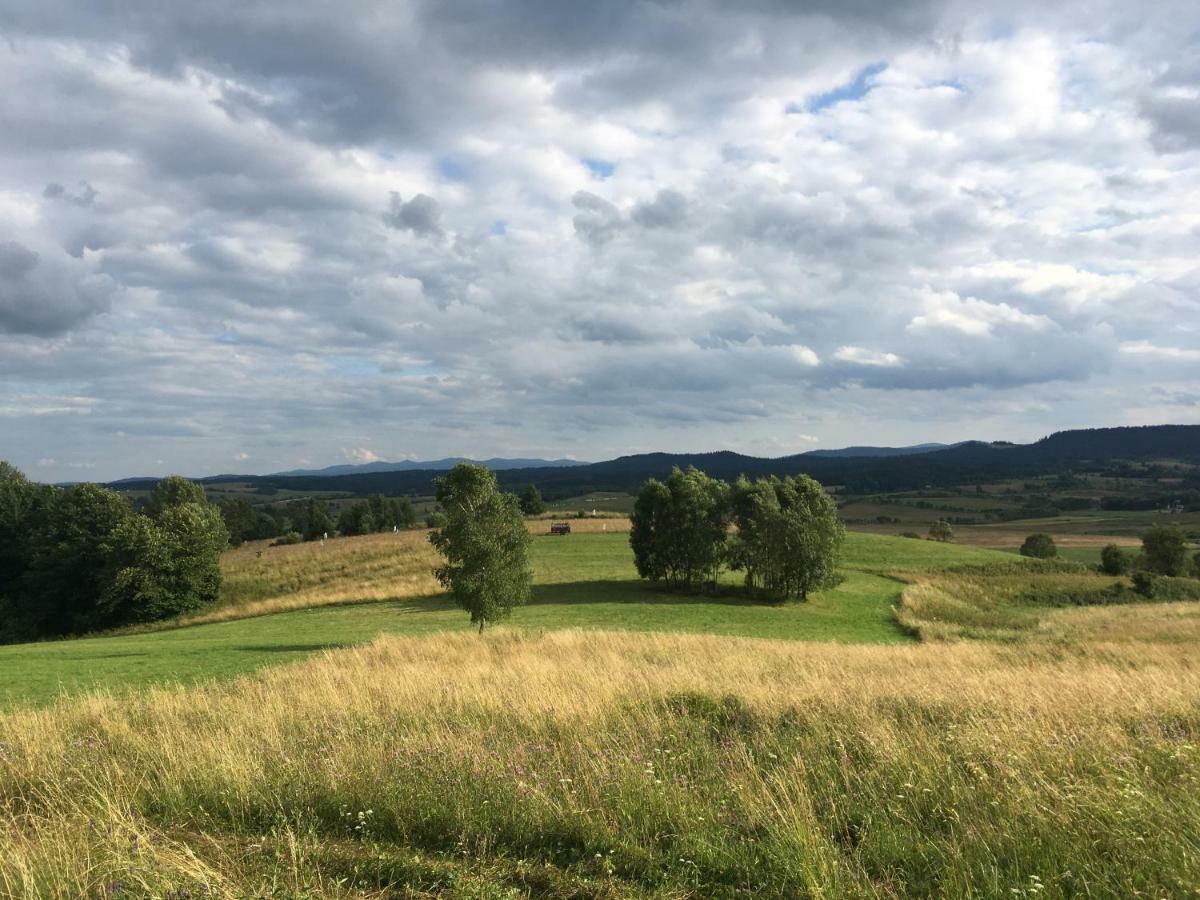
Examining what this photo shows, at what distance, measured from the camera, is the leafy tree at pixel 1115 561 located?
72.2 metres

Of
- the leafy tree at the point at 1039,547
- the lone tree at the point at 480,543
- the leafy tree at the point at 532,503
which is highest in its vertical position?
the lone tree at the point at 480,543

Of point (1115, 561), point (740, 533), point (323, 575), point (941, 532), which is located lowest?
point (941, 532)

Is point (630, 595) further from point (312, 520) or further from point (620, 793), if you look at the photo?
point (312, 520)

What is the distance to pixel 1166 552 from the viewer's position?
74.8 m

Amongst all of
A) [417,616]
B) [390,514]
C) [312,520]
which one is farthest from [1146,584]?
[312,520]

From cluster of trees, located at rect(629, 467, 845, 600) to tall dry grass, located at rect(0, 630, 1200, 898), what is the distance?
41390 mm

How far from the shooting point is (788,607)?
48750 millimetres

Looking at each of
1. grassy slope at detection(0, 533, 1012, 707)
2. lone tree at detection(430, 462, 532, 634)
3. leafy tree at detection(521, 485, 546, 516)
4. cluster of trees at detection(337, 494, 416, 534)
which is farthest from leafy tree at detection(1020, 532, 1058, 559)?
cluster of trees at detection(337, 494, 416, 534)

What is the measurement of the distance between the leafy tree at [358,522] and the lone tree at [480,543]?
305ft

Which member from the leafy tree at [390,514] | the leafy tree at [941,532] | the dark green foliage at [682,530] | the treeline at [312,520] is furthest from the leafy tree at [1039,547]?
the leafy tree at [390,514]

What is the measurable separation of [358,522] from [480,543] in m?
99.1

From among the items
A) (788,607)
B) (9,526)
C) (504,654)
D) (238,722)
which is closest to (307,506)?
(9,526)

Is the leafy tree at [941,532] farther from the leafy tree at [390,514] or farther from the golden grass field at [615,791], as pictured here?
the golden grass field at [615,791]

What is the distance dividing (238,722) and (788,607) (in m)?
45.0
